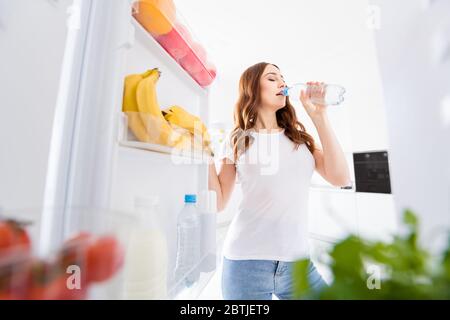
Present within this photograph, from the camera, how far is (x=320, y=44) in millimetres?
1727

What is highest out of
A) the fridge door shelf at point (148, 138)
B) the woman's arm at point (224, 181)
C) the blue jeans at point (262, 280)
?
the fridge door shelf at point (148, 138)

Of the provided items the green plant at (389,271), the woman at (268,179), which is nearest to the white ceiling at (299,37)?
the woman at (268,179)

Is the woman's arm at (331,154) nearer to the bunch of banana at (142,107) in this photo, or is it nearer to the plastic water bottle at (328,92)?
the plastic water bottle at (328,92)

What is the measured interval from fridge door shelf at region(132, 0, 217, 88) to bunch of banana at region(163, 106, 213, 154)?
0.56ft

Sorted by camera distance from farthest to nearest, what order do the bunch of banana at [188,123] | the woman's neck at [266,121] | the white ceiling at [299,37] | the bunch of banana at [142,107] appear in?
1. the white ceiling at [299,37]
2. the woman's neck at [266,121]
3. the bunch of banana at [188,123]
4. the bunch of banana at [142,107]

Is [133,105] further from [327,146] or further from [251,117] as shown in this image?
[327,146]

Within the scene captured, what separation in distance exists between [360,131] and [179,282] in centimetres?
178

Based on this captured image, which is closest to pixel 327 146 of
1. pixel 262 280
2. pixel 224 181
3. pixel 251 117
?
pixel 251 117

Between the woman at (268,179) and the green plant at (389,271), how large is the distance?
0.57 m

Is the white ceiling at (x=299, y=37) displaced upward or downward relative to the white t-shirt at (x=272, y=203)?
upward

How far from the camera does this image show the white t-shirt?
71 cm

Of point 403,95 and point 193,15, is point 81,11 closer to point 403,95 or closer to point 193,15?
point 403,95

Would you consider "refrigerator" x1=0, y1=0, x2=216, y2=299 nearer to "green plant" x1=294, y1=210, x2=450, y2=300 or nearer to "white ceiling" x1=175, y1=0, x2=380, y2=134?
"green plant" x1=294, y1=210, x2=450, y2=300

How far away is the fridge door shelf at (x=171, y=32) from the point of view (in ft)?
1.49
